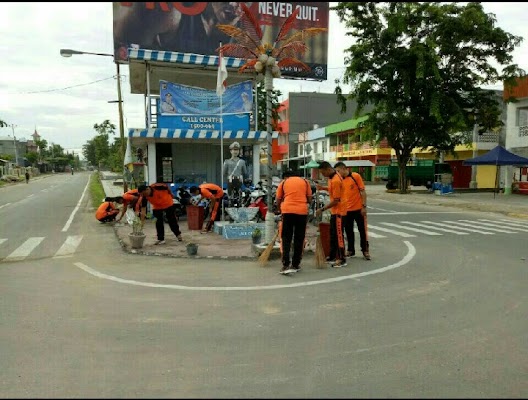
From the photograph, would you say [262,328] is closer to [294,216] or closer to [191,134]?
[294,216]

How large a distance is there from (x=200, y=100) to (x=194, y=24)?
32.0 feet

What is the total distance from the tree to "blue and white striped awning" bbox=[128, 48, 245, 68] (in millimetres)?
11673

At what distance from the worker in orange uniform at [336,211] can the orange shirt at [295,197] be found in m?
0.61

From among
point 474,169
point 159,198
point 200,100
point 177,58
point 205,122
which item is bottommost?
point 159,198

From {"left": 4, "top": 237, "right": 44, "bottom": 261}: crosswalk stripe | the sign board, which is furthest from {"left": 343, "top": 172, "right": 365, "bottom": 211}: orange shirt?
{"left": 4, "top": 237, "right": 44, "bottom": 261}: crosswalk stripe

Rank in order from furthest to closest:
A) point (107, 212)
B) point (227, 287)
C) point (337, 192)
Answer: point (107, 212) → point (337, 192) → point (227, 287)

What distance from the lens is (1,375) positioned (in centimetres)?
338

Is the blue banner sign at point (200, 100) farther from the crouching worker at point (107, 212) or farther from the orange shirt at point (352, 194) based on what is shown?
the orange shirt at point (352, 194)

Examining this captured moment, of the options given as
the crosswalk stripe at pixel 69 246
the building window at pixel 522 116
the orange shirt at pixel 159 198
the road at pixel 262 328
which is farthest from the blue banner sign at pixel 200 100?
the building window at pixel 522 116

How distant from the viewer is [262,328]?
4.37 m

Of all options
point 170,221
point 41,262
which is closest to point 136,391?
point 41,262

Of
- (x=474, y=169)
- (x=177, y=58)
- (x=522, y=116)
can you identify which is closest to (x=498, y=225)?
(x=177, y=58)

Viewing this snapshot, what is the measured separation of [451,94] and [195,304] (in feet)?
78.7

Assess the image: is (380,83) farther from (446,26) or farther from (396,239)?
(396,239)
